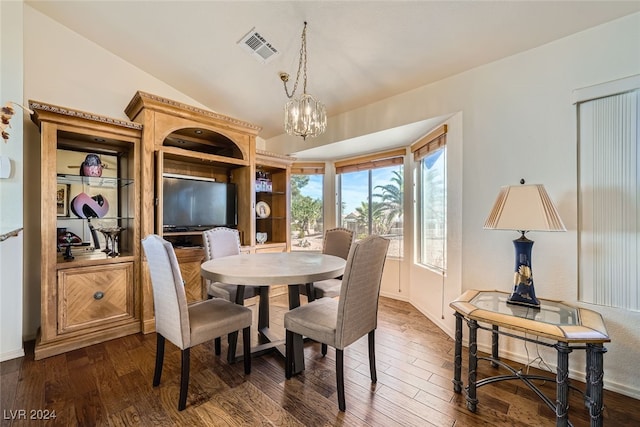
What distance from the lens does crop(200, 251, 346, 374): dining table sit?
5.48 ft

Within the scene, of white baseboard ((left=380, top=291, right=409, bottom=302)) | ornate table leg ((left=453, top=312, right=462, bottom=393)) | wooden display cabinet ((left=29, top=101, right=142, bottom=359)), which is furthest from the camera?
white baseboard ((left=380, top=291, right=409, bottom=302))

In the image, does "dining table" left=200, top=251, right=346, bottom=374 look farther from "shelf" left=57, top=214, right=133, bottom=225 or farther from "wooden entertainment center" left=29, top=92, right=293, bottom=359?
"shelf" left=57, top=214, right=133, bottom=225

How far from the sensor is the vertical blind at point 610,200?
175 cm

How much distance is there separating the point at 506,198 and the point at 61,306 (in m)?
3.59

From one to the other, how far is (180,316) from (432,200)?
286 cm

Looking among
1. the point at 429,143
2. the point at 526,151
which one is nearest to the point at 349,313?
the point at 526,151

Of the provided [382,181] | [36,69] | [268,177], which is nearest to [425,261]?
[382,181]

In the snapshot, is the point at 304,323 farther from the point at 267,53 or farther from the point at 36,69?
the point at 36,69

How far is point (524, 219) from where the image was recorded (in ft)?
5.57

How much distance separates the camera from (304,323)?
5.80 ft

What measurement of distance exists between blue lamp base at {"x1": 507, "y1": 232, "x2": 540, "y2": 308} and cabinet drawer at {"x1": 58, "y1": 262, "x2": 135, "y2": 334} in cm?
327

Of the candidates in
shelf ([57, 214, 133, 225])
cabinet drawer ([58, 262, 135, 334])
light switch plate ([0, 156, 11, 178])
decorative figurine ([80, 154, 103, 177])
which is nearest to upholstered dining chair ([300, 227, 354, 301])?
cabinet drawer ([58, 262, 135, 334])

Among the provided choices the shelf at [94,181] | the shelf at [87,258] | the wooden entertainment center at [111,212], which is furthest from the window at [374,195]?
the shelf at [94,181]

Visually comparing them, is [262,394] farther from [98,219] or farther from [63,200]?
[63,200]
